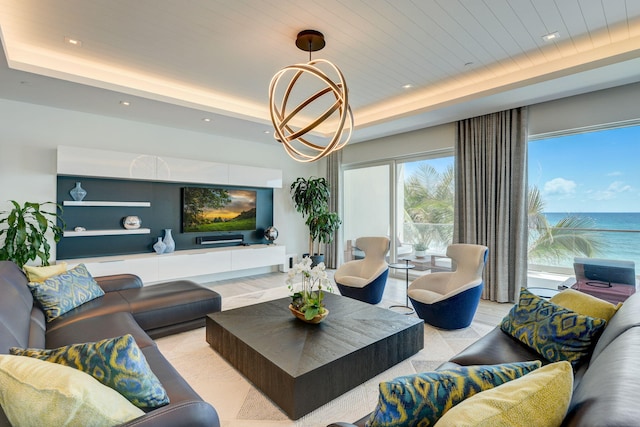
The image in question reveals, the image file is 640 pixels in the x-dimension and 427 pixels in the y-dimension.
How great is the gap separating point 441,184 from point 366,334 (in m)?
3.83

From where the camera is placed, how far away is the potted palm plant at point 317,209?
671cm

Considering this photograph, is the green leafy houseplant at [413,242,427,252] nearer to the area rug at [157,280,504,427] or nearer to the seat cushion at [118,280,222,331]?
the area rug at [157,280,504,427]

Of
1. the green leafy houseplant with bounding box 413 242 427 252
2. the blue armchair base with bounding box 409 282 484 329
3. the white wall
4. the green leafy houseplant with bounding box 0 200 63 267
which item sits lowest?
the blue armchair base with bounding box 409 282 484 329

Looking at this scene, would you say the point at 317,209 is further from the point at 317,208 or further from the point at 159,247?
the point at 159,247

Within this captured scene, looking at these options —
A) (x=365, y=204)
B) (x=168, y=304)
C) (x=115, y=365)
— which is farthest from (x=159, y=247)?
(x=115, y=365)

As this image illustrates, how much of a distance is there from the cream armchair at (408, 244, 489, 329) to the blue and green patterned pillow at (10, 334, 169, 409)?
2.92 metres

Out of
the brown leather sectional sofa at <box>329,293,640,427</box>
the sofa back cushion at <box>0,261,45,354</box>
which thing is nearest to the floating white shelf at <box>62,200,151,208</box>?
the sofa back cushion at <box>0,261,45,354</box>

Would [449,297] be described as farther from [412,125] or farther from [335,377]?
[412,125]

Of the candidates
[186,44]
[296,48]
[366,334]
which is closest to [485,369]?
[366,334]

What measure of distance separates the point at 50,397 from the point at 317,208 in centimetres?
584

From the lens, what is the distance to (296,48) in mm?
3352

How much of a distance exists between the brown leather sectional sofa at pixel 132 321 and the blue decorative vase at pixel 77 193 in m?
1.80

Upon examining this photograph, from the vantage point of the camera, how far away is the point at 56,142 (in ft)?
14.8

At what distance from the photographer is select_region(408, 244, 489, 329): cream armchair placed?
11.3 feet
